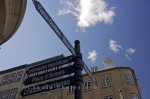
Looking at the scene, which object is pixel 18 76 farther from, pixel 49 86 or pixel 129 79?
pixel 49 86

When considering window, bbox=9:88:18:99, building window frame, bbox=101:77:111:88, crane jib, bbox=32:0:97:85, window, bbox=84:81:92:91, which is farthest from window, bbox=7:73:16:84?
crane jib, bbox=32:0:97:85

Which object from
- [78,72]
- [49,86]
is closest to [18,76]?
[49,86]

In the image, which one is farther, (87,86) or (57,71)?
(87,86)

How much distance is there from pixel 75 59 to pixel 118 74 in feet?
92.0

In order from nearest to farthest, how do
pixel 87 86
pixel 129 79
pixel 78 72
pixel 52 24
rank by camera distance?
pixel 78 72 → pixel 52 24 → pixel 129 79 → pixel 87 86

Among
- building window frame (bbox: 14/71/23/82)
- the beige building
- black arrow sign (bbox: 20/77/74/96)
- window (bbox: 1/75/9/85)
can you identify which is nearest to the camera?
black arrow sign (bbox: 20/77/74/96)

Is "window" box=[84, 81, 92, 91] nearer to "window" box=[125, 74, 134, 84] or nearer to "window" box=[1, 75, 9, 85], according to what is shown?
"window" box=[125, 74, 134, 84]

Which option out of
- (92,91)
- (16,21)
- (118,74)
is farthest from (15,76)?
(16,21)

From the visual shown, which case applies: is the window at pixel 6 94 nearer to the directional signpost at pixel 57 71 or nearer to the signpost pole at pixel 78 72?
the directional signpost at pixel 57 71

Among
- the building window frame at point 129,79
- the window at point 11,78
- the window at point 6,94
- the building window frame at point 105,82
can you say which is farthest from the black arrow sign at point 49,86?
the window at point 11,78

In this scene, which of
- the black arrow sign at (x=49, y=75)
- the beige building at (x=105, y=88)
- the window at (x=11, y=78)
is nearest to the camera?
the black arrow sign at (x=49, y=75)

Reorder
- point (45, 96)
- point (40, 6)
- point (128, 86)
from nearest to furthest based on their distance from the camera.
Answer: point (40, 6)
point (128, 86)
point (45, 96)

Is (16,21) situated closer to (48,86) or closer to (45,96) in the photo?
(48,86)

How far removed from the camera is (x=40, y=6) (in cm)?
646
